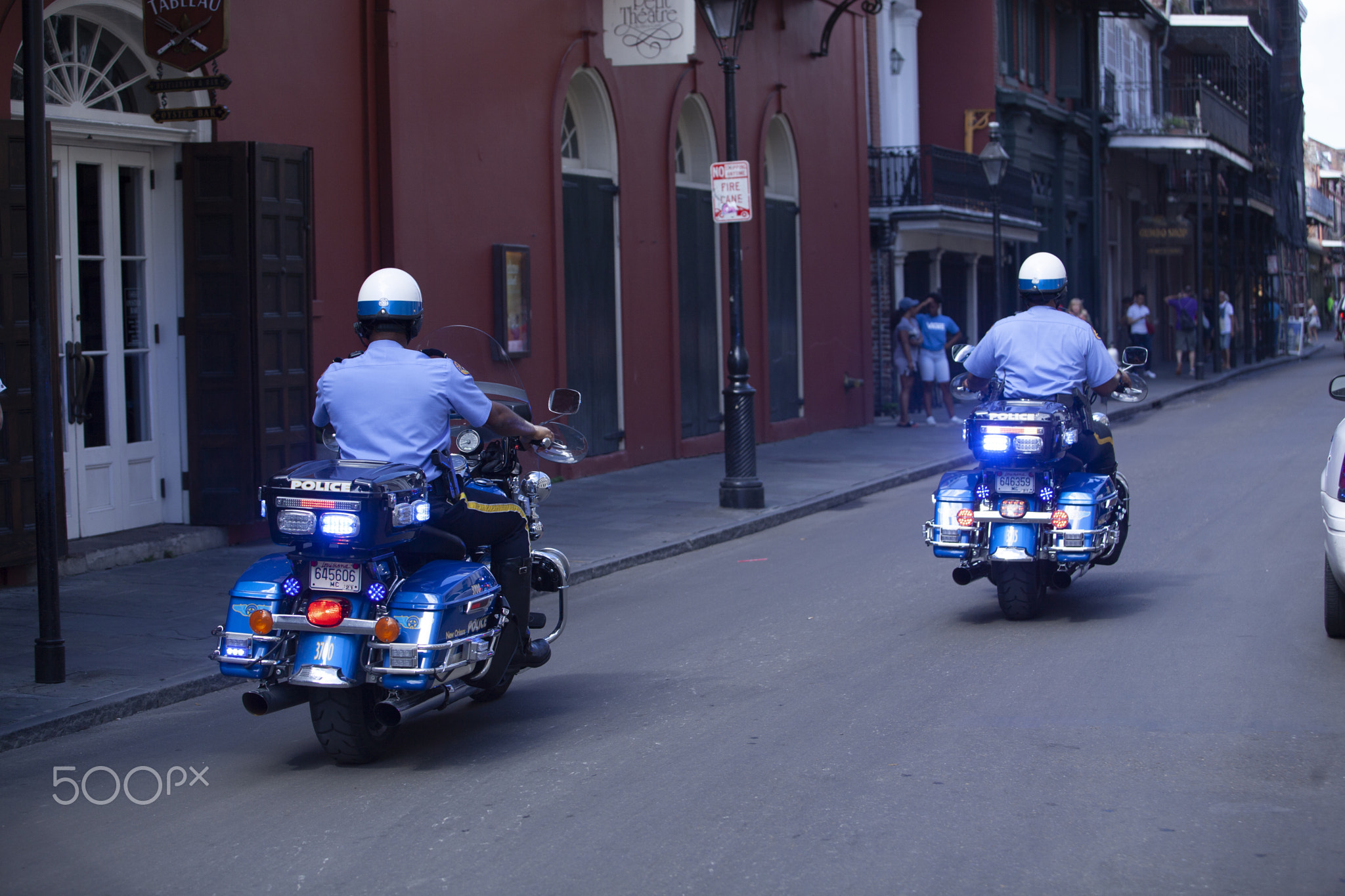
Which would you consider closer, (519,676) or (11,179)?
(519,676)

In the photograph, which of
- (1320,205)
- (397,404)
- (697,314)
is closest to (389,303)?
(397,404)

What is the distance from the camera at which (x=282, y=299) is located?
11.0 meters

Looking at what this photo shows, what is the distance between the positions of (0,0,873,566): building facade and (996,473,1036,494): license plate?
5409 mm

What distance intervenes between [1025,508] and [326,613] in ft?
12.6

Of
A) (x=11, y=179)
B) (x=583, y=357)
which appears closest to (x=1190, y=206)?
(x=583, y=357)

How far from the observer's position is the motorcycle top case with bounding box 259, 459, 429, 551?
5.23m

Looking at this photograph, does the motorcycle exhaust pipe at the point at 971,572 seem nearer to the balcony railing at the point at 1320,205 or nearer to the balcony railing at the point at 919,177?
the balcony railing at the point at 919,177

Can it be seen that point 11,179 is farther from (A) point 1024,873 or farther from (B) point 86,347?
(A) point 1024,873

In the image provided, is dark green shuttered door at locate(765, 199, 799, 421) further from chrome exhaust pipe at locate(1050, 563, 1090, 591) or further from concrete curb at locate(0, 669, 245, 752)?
concrete curb at locate(0, 669, 245, 752)

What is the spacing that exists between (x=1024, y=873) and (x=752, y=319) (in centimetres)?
1485

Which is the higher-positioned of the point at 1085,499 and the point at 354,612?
the point at 1085,499

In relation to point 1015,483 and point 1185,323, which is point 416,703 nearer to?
point 1015,483

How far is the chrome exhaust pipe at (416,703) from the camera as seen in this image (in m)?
5.31

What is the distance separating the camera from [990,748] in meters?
5.54
